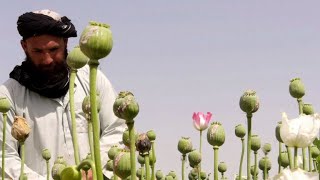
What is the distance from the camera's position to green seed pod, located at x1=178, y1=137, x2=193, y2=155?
233 cm

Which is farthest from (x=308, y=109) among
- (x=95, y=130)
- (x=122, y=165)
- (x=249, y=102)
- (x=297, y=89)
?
(x=95, y=130)

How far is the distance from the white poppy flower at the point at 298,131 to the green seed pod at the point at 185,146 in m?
1.36

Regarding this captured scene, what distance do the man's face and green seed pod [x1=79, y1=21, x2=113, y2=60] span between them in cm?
238

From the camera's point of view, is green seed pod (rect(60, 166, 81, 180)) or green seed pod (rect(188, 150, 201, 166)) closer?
green seed pod (rect(60, 166, 81, 180))

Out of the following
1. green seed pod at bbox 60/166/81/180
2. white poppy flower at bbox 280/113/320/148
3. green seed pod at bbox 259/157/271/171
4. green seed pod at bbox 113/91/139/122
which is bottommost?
green seed pod at bbox 259/157/271/171

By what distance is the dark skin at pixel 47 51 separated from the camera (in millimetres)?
3418

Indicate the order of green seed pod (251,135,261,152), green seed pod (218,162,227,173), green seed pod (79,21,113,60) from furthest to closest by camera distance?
green seed pod (218,162,227,173), green seed pod (251,135,261,152), green seed pod (79,21,113,60)

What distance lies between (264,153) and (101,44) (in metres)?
1.63

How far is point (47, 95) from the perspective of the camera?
356cm

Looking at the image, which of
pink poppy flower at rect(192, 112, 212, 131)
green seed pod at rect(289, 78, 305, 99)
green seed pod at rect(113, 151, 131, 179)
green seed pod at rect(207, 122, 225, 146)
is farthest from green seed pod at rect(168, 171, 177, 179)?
green seed pod at rect(113, 151, 131, 179)

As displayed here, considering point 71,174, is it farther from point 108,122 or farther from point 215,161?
point 108,122

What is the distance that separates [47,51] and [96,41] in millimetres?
2467

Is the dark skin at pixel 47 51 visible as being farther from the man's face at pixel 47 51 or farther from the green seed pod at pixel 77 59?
the green seed pod at pixel 77 59

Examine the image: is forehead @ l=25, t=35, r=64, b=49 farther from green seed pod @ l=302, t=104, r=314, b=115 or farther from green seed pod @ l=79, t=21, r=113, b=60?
green seed pod @ l=79, t=21, r=113, b=60
